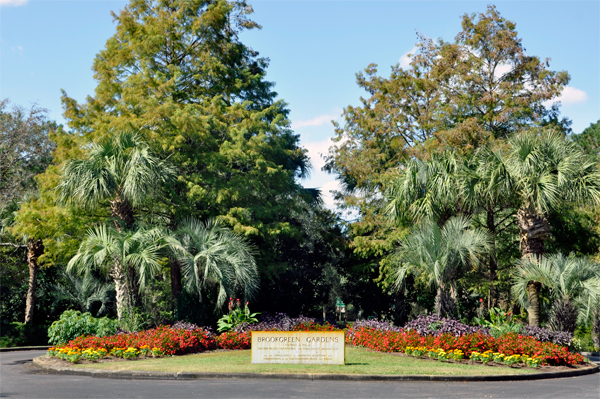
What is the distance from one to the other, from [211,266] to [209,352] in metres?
3.01

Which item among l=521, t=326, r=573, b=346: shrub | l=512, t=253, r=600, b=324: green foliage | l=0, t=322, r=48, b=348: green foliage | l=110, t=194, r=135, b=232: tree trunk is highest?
l=110, t=194, r=135, b=232: tree trunk

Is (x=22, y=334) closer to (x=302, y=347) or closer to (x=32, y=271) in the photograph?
(x=32, y=271)

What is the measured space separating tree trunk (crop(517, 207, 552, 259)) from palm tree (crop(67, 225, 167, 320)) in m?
12.5

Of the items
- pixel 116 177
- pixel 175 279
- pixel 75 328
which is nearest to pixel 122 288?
pixel 75 328

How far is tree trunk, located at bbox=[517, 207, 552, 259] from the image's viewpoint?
1903 centimetres

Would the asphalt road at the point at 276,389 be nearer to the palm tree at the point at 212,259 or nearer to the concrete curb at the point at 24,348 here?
the palm tree at the point at 212,259

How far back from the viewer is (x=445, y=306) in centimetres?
1838

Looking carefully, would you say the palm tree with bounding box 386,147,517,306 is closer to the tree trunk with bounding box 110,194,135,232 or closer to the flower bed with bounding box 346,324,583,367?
the flower bed with bounding box 346,324,583,367

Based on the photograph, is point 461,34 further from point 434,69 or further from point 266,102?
point 266,102

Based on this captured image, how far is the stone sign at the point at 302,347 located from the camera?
1408 centimetres

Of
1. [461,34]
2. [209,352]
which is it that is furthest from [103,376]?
[461,34]

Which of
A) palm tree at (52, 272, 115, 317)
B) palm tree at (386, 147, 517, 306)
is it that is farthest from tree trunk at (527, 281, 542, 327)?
palm tree at (52, 272, 115, 317)

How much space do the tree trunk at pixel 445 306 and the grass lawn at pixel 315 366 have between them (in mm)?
3144

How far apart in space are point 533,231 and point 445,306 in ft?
13.5
